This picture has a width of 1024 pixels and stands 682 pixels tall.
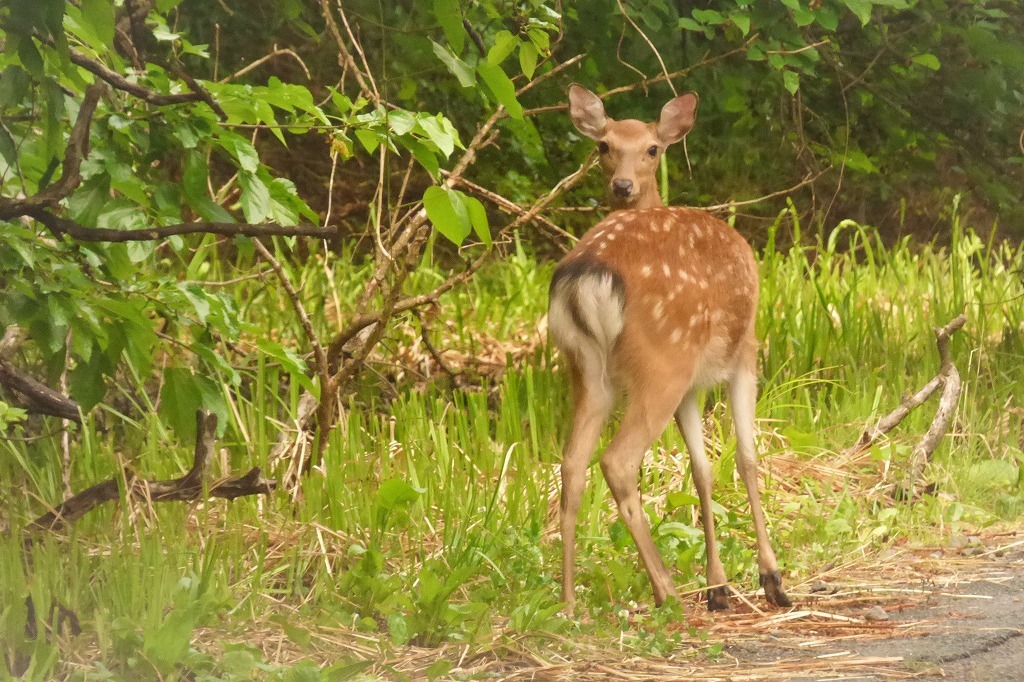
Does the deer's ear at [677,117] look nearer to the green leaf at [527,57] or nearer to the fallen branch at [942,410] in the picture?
the fallen branch at [942,410]

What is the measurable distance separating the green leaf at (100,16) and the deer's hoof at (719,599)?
2.52m

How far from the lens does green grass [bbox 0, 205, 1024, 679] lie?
3.21m

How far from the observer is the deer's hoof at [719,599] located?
397cm

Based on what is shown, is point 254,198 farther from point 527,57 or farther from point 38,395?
point 38,395

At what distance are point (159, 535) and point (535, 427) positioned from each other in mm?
1811

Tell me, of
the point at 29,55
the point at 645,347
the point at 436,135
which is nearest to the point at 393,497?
the point at 645,347

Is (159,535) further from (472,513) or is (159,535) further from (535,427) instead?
(535,427)

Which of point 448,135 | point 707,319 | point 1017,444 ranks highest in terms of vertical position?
point 448,135

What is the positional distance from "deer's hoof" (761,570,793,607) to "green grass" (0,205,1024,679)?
0.57 feet

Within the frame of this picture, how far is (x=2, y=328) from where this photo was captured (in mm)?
3049

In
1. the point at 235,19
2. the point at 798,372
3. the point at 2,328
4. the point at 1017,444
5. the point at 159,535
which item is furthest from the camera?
the point at 235,19

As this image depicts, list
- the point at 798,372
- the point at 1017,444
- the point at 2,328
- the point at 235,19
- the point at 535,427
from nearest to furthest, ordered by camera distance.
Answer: the point at 2,328 < the point at 535,427 < the point at 1017,444 < the point at 798,372 < the point at 235,19

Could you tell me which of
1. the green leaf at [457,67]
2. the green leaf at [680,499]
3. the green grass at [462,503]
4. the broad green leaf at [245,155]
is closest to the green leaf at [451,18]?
the green leaf at [457,67]

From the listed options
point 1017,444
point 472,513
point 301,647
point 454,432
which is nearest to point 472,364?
point 454,432
